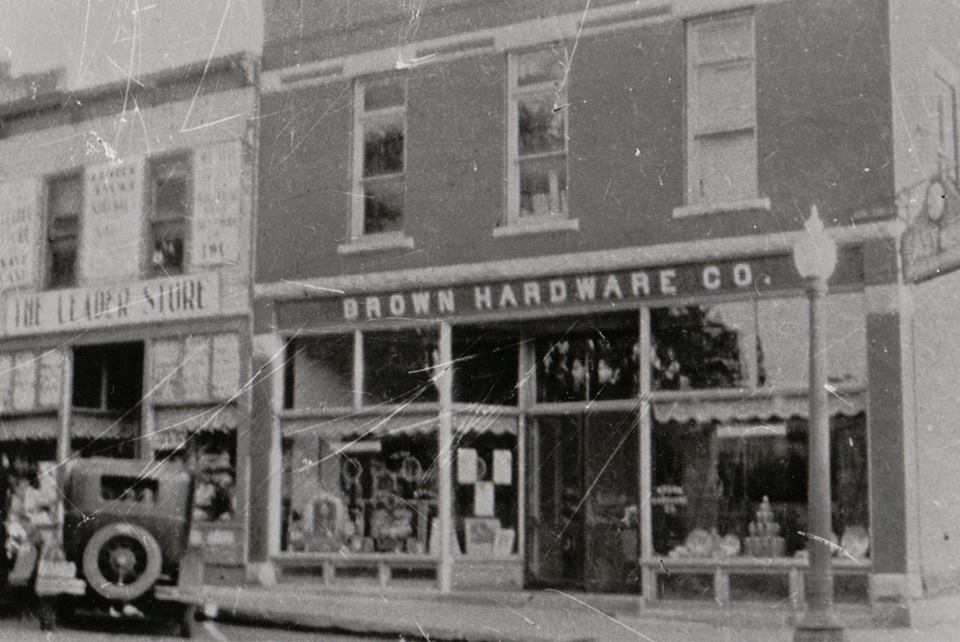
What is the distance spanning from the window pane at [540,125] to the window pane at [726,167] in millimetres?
1215

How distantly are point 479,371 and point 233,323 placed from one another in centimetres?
345

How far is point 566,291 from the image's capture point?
10711mm

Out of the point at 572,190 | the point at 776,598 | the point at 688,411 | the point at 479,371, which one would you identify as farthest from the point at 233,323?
the point at 776,598

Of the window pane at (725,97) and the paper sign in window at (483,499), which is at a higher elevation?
the window pane at (725,97)

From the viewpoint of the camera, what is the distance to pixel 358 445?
11406mm

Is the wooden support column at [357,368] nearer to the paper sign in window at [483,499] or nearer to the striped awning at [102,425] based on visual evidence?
the paper sign in window at [483,499]

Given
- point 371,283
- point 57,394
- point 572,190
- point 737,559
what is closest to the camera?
point 737,559

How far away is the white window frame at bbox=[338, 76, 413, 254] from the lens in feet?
36.6

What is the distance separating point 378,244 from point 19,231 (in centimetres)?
450

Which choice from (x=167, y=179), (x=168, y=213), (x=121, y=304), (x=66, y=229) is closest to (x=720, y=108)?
(x=167, y=179)

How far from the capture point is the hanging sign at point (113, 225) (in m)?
12.5

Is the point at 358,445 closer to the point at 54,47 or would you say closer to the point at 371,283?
the point at 371,283

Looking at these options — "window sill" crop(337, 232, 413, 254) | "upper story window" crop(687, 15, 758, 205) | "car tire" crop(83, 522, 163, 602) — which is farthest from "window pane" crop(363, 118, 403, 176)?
"car tire" crop(83, 522, 163, 602)

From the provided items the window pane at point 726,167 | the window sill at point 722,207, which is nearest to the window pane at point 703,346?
the window sill at point 722,207
